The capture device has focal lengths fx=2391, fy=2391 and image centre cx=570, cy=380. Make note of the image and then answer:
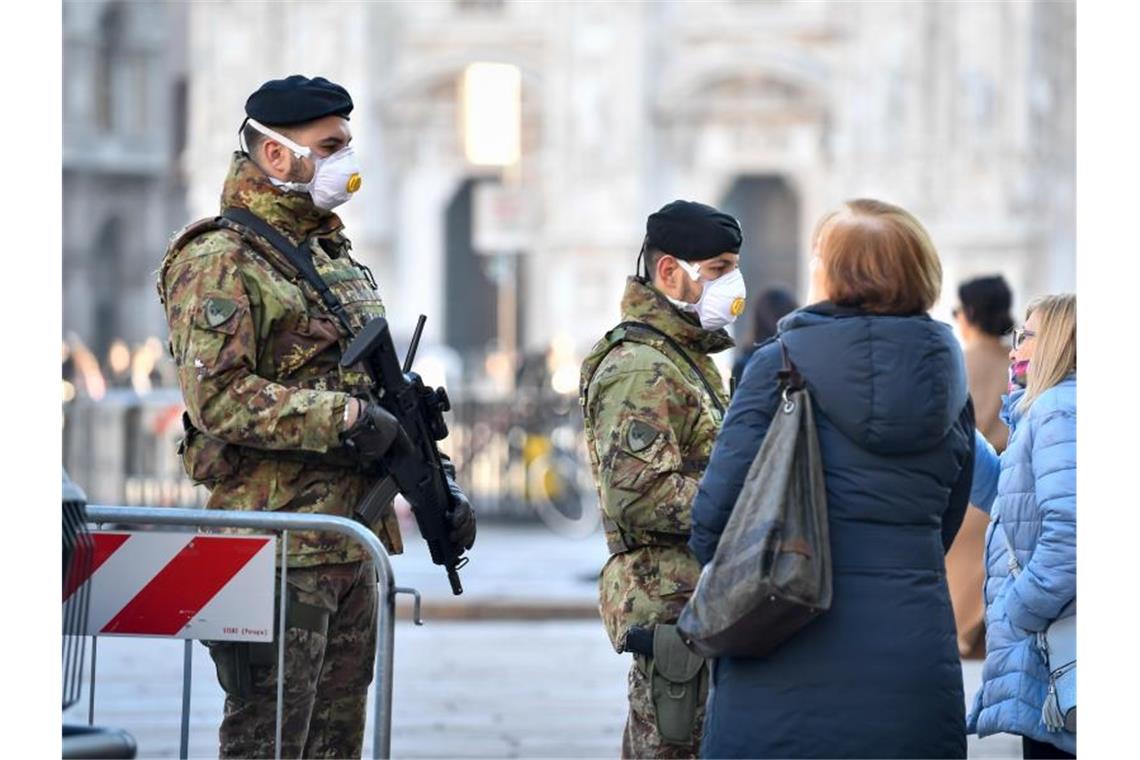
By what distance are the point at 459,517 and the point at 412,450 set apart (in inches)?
9.8

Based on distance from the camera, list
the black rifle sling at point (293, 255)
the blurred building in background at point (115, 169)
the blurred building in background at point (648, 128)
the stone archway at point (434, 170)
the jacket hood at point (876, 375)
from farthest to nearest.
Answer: the blurred building in background at point (115, 169), the stone archway at point (434, 170), the blurred building in background at point (648, 128), the black rifle sling at point (293, 255), the jacket hood at point (876, 375)

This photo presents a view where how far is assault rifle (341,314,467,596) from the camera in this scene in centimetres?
541

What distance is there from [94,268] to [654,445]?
37.3 metres

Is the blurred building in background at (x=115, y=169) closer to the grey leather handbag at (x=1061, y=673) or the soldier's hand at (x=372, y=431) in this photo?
the soldier's hand at (x=372, y=431)

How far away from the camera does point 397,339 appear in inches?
Answer: 1234

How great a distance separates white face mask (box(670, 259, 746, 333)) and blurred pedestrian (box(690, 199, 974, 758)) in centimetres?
89

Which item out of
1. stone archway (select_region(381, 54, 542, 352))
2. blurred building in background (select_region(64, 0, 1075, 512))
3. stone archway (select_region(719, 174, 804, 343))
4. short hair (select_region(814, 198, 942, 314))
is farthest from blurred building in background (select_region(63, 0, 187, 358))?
short hair (select_region(814, 198, 942, 314))

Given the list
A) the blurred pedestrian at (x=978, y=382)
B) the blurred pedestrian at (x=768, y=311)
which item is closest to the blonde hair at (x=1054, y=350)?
the blurred pedestrian at (x=978, y=382)

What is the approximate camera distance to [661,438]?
5484 millimetres

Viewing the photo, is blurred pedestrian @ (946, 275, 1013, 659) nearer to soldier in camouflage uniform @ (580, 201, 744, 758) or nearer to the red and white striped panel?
soldier in camouflage uniform @ (580, 201, 744, 758)

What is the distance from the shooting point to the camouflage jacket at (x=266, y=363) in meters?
5.34

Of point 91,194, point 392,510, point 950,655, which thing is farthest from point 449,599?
point 91,194

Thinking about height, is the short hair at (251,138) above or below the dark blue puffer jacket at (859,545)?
above

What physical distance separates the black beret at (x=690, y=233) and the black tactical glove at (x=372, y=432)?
0.86 metres
